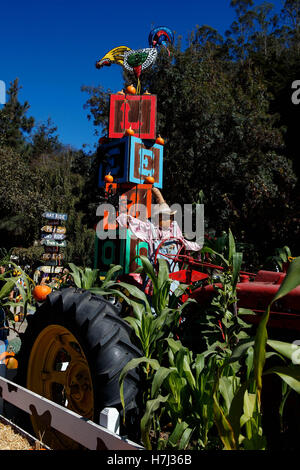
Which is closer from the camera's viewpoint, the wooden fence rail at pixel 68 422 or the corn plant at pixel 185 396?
the wooden fence rail at pixel 68 422

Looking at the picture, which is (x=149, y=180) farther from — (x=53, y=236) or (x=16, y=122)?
(x=16, y=122)

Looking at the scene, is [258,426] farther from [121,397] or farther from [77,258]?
[77,258]

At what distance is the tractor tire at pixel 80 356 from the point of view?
5.95 feet

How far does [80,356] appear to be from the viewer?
209 cm

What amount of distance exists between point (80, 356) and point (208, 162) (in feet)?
47.5

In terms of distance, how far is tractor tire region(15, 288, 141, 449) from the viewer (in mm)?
1814

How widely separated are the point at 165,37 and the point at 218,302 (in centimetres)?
746

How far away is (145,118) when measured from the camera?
5875mm

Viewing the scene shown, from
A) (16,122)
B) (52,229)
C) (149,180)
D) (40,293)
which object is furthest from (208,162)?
(16,122)

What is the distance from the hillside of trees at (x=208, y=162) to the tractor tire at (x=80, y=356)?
16.5 feet

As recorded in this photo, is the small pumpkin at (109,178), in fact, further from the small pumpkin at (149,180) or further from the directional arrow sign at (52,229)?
the directional arrow sign at (52,229)

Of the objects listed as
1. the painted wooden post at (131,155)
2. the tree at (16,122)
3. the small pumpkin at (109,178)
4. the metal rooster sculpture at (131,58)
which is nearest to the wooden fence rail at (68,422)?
the painted wooden post at (131,155)

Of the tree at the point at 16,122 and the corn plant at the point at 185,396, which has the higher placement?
the tree at the point at 16,122
